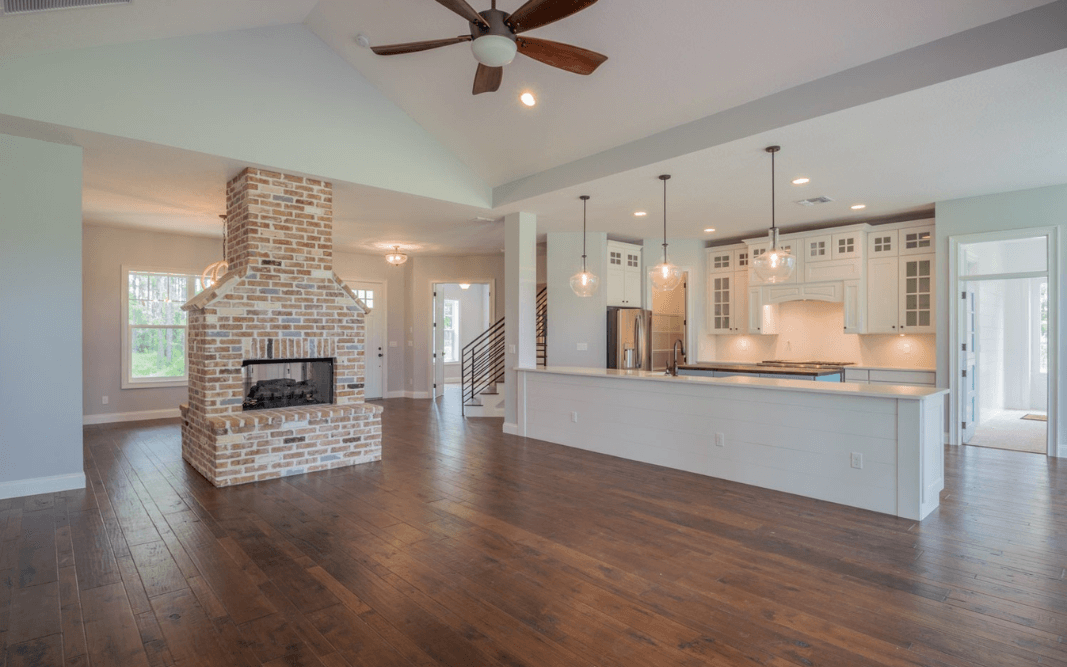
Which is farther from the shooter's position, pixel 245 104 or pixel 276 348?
pixel 276 348

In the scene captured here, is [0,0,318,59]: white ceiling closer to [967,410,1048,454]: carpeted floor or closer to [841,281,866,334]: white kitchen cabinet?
[841,281,866,334]: white kitchen cabinet

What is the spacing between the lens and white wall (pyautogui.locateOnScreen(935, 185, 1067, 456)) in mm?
5551

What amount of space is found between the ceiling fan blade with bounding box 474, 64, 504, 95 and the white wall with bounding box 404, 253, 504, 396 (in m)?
6.91

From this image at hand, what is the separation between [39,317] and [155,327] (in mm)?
4387

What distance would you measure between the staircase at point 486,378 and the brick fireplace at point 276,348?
3.01 m

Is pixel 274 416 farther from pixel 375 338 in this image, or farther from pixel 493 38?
pixel 375 338

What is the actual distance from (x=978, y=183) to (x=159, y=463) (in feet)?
28.8

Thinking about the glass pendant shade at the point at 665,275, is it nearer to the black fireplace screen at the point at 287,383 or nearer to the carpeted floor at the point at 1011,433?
the black fireplace screen at the point at 287,383

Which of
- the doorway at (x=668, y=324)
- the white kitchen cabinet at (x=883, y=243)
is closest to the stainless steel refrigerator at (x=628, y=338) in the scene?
the doorway at (x=668, y=324)

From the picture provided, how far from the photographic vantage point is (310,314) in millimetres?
5266

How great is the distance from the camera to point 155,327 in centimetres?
823

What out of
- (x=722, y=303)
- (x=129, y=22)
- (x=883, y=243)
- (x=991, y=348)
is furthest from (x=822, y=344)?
(x=129, y=22)

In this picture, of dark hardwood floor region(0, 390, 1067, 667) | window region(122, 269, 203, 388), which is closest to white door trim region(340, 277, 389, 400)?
window region(122, 269, 203, 388)

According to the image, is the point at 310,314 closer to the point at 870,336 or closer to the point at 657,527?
the point at 657,527
